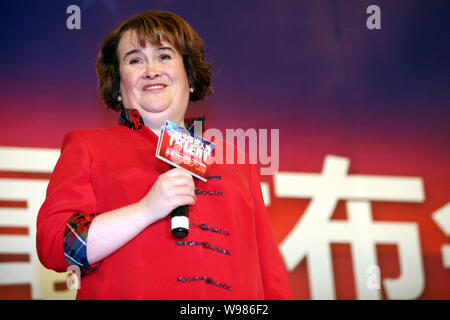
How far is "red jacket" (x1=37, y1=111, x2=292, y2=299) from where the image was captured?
132cm

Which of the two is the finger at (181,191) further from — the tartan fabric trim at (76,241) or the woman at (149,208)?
Result: the tartan fabric trim at (76,241)

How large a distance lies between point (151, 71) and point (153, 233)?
52 centimetres

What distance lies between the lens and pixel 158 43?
5.38 feet

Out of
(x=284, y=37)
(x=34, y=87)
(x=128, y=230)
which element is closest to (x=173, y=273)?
(x=128, y=230)

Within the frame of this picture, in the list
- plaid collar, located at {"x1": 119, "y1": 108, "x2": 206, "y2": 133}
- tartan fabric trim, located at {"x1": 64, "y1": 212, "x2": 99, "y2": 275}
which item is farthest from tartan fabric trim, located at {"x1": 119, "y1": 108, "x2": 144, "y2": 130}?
tartan fabric trim, located at {"x1": 64, "y1": 212, "x2": 99, "y2": 275}

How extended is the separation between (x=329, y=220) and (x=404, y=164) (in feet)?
1.57

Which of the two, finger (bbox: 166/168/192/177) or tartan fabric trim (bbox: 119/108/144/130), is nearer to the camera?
finger (bbox: 166/168/192/177)

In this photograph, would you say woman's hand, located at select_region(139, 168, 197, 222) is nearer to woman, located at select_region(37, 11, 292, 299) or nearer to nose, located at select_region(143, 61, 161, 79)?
A: woman, located at select_region(37, 11, 292, 299)

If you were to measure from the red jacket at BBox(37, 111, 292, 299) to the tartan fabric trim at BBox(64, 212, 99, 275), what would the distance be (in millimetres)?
16

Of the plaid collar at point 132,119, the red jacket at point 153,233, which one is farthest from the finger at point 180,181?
the plaid collar at point 132,119

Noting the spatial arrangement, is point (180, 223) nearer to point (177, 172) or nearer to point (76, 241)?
point (177, 172)

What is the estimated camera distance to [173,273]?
1327mm

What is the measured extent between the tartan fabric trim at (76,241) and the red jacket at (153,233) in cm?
2

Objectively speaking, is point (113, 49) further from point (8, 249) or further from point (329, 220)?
point (329, 220)
